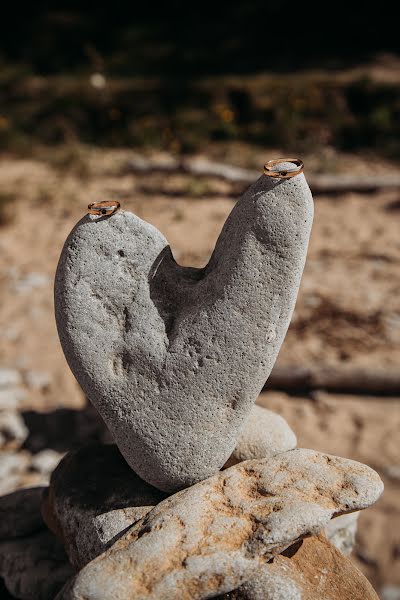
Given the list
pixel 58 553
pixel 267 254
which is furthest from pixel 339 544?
pixel 267 254

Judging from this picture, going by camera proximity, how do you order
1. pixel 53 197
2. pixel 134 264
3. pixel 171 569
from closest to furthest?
pixel 171 569, pixel 134 264, pixel 53 197

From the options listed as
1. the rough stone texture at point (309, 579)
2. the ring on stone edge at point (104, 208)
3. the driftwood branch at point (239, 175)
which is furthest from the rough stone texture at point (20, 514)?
the driftwood branch at point (239, 175)

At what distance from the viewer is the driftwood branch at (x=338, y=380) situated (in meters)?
4.87

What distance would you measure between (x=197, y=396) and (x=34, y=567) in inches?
48.4

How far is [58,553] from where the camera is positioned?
121 inches

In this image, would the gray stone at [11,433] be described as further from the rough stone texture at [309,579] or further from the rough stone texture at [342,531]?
the rough stone texture at [309,579]

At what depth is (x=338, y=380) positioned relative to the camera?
4.93 meters

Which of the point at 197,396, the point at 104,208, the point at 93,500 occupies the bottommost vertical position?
the point at 93,500

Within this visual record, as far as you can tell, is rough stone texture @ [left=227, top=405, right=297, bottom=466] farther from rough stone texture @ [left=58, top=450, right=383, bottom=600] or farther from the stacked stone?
rough stone texture @ [left=58, top=450, right=383, bottom=600]

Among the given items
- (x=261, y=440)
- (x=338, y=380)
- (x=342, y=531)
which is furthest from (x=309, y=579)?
(x=338, y=380)

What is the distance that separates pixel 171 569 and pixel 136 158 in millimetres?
8689

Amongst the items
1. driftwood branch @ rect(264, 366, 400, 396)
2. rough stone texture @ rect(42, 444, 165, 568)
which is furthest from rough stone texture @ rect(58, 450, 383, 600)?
driftwood branch @ rect(264, 366, 400, 396)

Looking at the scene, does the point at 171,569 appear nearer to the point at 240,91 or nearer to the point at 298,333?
the point at 298,333

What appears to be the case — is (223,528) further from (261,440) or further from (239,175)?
(239,175)
